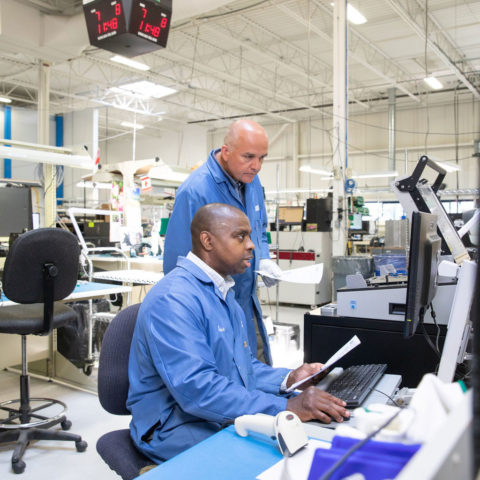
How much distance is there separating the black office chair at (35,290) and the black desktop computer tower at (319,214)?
15.5ft

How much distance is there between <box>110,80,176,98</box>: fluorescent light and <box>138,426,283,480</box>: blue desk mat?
391 inches

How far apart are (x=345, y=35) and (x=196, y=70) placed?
17.7ft

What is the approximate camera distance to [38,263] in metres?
2.44

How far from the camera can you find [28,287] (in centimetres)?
244

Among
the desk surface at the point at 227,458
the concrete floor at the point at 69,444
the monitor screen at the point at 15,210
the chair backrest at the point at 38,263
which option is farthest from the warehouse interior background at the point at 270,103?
the desk surface at the point at 227,458

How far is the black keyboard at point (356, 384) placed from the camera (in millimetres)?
1202

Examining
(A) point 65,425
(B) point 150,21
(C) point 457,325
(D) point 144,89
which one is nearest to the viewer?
(C) point 457,325

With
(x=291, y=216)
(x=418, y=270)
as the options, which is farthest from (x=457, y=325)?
(x=291, y=216)

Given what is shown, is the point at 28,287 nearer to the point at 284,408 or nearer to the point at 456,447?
the point at 284,408

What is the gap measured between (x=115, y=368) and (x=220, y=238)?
1.58 feet

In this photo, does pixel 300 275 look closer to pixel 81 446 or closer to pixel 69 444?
pixel 81 446

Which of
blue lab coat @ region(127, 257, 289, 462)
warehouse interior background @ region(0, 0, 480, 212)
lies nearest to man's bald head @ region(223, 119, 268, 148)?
blue lab coat @ region(127, 257, 289, 462)

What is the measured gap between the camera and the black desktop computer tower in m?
6.89

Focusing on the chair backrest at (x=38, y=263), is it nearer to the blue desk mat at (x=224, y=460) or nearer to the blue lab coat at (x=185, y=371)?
the blue lab coat at (x=185, y=371)
